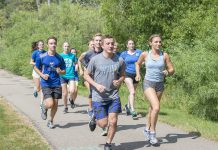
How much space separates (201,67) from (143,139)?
14.4 ft

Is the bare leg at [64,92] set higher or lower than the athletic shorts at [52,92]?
lower

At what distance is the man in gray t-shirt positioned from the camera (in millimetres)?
7254

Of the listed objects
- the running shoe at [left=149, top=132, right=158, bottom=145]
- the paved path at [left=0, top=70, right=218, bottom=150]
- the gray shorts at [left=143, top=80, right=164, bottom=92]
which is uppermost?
Result: the gray shorts at [left=143, top=80, right=164, bottom=92]

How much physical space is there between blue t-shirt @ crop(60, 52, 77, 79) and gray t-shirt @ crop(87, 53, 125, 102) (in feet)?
16.5

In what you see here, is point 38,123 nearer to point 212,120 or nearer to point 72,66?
point 72,66

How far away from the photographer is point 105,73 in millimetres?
7297

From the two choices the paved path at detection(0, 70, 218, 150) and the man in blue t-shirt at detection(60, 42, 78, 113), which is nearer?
the paved path at detection(0, 70, 218, 150)

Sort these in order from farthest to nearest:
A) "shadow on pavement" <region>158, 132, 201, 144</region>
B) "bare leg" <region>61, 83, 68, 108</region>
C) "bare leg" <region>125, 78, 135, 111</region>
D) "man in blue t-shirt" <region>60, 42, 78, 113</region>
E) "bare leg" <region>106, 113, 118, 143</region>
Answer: "man in blue t-shirt" <region>60, 42, 78, 113</region>
"bare leg" <region>61, 83, 68, 108</region>
"bare leg" <region>125, 78, 135, 111</region>
"shadow on pavement" <region>158, 132, 201, 144</region>
"bare leg" <region>106, 113, 118, 143</region>

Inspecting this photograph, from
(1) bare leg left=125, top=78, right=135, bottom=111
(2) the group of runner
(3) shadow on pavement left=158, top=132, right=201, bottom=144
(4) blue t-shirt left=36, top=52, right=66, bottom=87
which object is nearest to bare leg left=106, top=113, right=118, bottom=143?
(2) the group of runner

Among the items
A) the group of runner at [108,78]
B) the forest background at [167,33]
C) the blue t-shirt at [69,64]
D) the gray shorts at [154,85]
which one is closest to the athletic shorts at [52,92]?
the group of runner at [108,78]

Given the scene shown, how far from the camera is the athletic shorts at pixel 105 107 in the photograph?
731 cm

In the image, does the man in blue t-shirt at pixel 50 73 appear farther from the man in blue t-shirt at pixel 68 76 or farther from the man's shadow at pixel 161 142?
the man in blue t-shirt at pixel 68 76

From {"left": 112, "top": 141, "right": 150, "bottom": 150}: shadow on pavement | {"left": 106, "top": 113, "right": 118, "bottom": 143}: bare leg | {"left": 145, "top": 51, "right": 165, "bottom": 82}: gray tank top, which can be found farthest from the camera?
{"left": 145, "top": 51, "right": 165, "bottom": 82}: gray tank top

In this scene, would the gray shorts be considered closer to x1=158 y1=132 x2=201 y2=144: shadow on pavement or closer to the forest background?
x1=158 y1=132 x2=201 y2=144: shadow on pavement
